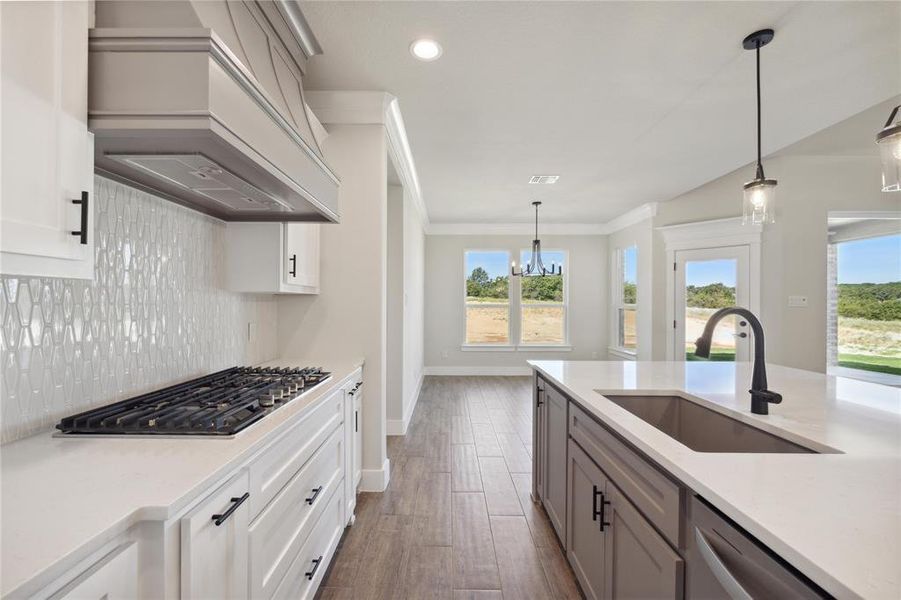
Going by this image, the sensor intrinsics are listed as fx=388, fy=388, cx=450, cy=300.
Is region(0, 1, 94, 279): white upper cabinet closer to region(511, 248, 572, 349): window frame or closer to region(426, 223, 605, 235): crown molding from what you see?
region(426, 223, 605, 235): crown molding

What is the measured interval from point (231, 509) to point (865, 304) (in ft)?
25.0

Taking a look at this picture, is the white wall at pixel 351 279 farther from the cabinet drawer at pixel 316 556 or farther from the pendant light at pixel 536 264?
the pendant light at pixel 536 264

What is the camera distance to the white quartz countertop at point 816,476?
609mm

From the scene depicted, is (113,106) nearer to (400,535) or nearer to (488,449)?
(400,535)

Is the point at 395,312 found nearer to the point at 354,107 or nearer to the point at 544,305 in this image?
the point at 354,107

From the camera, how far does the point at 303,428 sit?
151 centimetres

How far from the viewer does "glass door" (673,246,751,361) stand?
4547 mm

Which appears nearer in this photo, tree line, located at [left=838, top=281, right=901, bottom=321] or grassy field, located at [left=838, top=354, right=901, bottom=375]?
tree line, located at [left=838, top=281, right=901, bottom=321]

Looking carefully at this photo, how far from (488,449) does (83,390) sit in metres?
2.95

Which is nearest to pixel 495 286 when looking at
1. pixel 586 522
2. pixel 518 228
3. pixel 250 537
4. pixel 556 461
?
pixel 518 228

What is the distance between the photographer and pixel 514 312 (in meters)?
7.13

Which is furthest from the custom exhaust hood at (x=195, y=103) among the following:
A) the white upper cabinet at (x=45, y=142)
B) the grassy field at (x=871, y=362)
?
the grassy field at (x=871, y=362)

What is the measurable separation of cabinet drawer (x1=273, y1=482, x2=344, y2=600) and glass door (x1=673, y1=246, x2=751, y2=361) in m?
4.48

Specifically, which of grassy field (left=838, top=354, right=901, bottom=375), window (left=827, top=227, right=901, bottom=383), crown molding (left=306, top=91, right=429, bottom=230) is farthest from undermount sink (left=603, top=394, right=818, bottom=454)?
grassy field (left=838, top=354, right=901, bottom=375)
